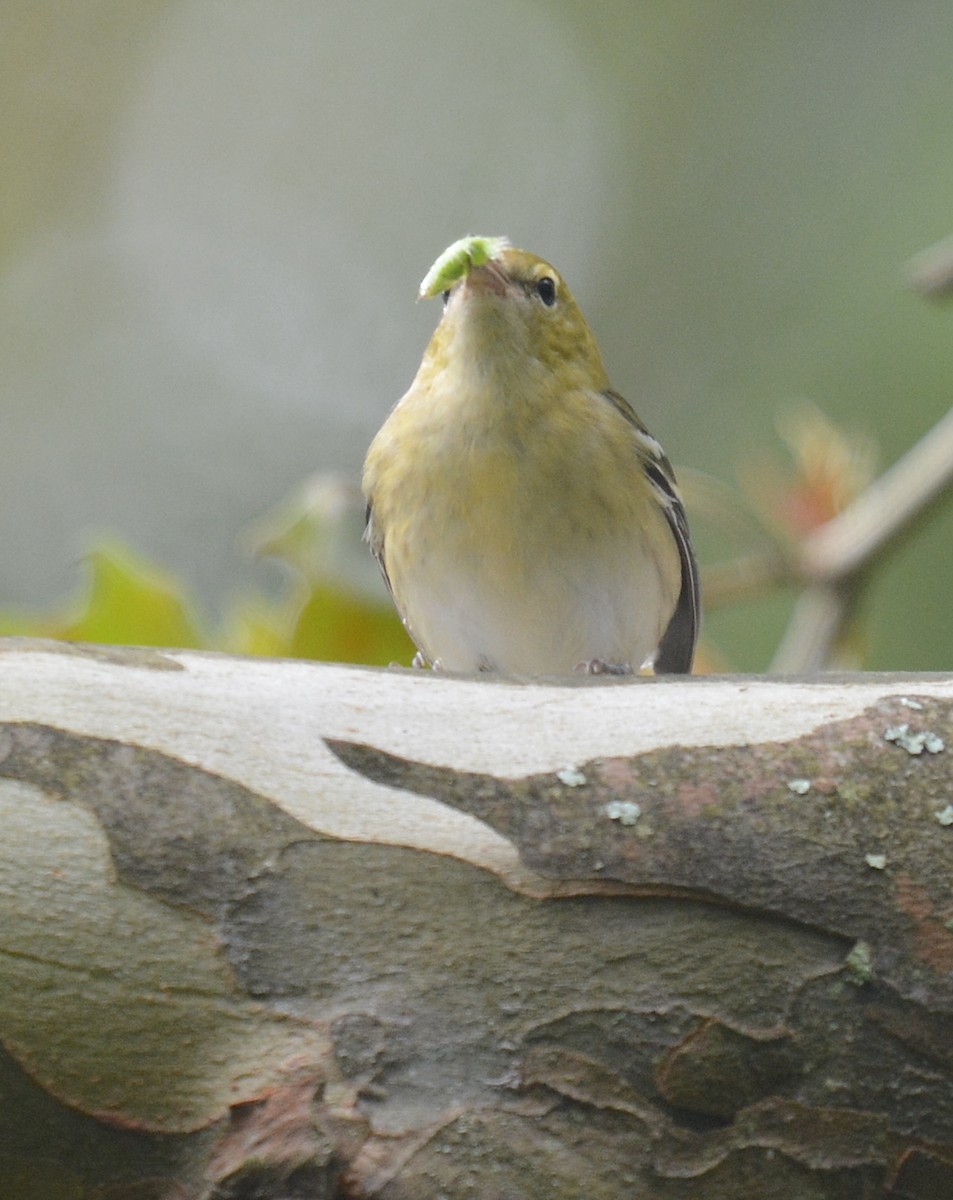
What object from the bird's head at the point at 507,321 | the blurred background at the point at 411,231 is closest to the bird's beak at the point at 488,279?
the bird's head at the point at 507,321

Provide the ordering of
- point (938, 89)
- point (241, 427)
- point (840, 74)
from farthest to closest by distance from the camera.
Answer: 1. point (241, 427)
2. point (840, 74)
3. point (938, 89)

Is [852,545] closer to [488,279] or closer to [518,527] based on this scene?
[518,527]

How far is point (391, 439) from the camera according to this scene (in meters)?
3.68

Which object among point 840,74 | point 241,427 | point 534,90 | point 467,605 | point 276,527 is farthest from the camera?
point 241,427

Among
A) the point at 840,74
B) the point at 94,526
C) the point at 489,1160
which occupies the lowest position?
the point at 489,1160

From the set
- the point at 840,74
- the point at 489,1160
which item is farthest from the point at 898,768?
the point at 840,74

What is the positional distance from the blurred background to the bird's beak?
15.7 ft

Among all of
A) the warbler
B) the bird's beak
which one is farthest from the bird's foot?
the bird's beak

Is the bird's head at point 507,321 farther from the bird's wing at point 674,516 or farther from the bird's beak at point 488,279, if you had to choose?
the bird's wing at point 674,516

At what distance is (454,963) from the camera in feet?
5.88

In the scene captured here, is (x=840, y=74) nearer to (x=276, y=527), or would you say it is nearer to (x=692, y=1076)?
(x=276, y=527)

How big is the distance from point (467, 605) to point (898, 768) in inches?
68.4

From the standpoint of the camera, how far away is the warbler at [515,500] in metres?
3.43

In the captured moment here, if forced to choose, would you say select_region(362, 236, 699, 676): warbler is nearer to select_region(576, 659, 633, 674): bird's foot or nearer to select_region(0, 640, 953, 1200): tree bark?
select_region(576, 659, 633, 674): bird's foot
